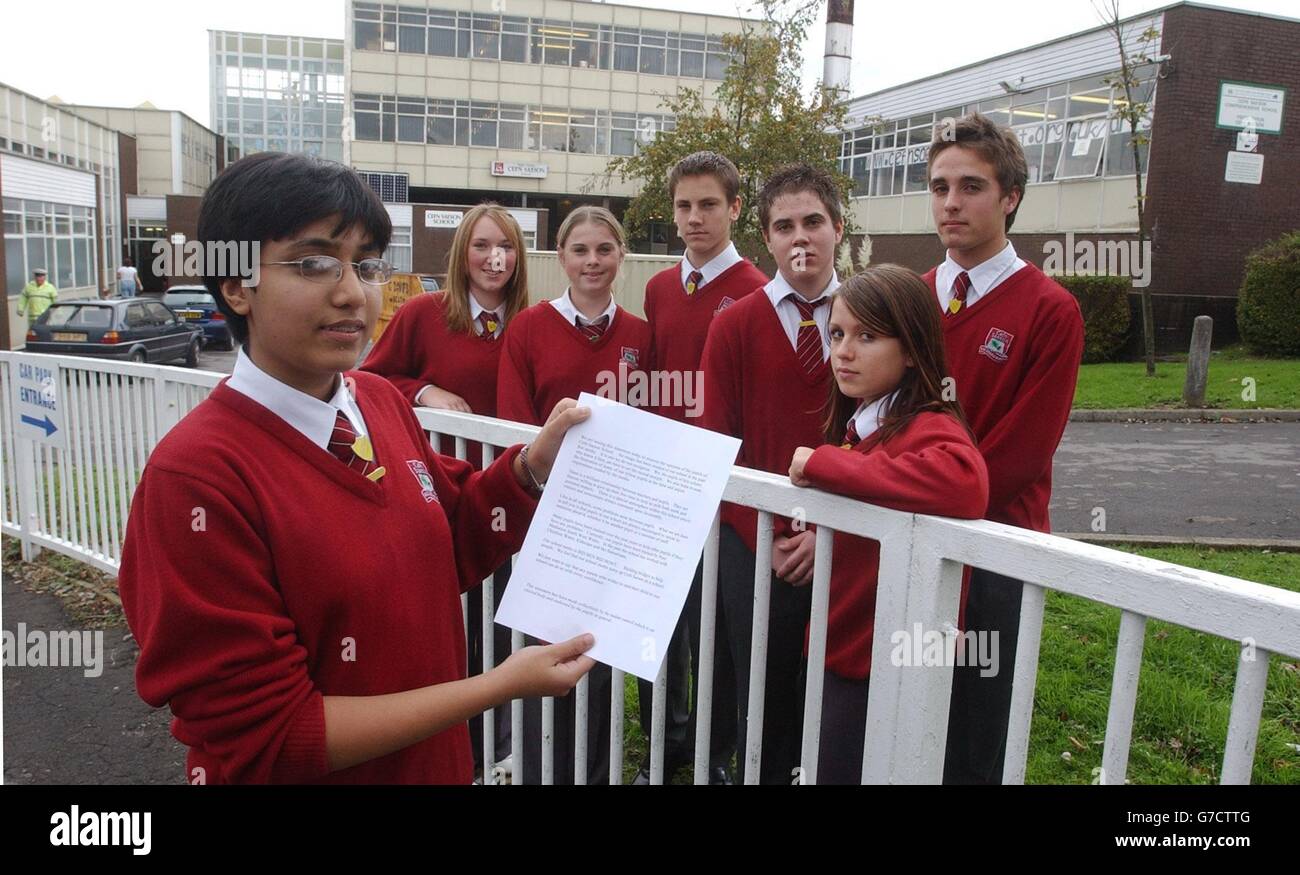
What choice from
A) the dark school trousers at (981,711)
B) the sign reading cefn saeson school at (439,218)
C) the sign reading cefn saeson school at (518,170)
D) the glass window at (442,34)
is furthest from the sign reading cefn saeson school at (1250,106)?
the glass window at (442,34)

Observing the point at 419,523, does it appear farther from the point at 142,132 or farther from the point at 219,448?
the point at 142,132

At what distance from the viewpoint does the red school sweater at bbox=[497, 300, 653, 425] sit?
3.42 metres

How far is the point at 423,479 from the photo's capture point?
5.89 ft

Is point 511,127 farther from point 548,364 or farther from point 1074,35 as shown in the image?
point 548,364

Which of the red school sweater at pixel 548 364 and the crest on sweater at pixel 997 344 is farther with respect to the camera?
the red school sweater at pixel 548 364

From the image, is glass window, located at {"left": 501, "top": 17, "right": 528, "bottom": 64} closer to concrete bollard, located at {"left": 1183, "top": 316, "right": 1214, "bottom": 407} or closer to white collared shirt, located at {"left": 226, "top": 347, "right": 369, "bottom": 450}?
concrete bollard, located at {"left": 1183, "top": 316, "right": 1214, "bottom": 407}

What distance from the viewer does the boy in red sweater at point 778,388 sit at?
2.74 meters

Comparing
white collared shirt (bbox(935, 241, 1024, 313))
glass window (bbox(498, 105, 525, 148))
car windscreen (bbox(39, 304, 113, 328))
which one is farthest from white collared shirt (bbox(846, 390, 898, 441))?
glass window (bbox(498, 105, 525, 148))

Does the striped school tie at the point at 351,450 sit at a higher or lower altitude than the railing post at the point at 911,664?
higher

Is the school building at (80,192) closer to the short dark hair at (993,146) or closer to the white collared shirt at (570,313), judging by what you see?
the white collared shirt at (570,313)

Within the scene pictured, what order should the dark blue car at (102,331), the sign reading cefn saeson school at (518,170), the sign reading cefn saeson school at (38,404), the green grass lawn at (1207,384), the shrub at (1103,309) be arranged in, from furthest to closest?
the sign reading cefn saeson school at (518,170)
the shrub at (1103,309)
the dark blue car at (102,331)
the green grass lawn at (1207,384)
the sign reading cefn saeson school at (38,404)

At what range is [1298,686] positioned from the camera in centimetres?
397

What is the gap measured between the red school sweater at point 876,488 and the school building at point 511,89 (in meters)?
44.7

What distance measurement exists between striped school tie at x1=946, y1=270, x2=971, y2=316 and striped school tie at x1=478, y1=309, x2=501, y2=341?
184 cm
